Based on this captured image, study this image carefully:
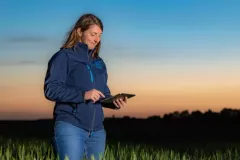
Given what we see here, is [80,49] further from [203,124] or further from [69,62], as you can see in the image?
[203,124]

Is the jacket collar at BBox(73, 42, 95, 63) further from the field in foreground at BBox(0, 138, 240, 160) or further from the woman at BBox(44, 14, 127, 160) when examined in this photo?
the field in foreground at BBox(0, 138, 240, 160)

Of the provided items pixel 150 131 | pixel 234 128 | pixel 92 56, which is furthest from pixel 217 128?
pixel 92 56

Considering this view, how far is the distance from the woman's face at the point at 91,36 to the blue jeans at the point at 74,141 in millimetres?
558

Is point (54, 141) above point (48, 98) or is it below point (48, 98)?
below

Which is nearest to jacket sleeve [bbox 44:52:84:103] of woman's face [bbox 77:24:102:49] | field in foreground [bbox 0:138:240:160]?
woman's face [bbox 77:24:102:49]

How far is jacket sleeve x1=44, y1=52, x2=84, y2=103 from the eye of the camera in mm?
3617

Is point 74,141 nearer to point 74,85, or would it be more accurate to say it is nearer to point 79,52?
point 74,85

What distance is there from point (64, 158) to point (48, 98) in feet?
1.31

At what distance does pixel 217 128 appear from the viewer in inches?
586

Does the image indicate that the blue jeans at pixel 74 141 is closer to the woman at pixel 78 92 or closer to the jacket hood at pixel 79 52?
the woman at pixel 78 92

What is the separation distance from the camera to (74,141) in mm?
3643

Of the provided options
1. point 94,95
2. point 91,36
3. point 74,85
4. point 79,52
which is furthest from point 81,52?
point 94,95

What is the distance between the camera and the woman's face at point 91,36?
12.3 ft

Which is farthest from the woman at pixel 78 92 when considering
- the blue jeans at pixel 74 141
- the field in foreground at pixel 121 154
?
the field in foreground at pixel 121 154
